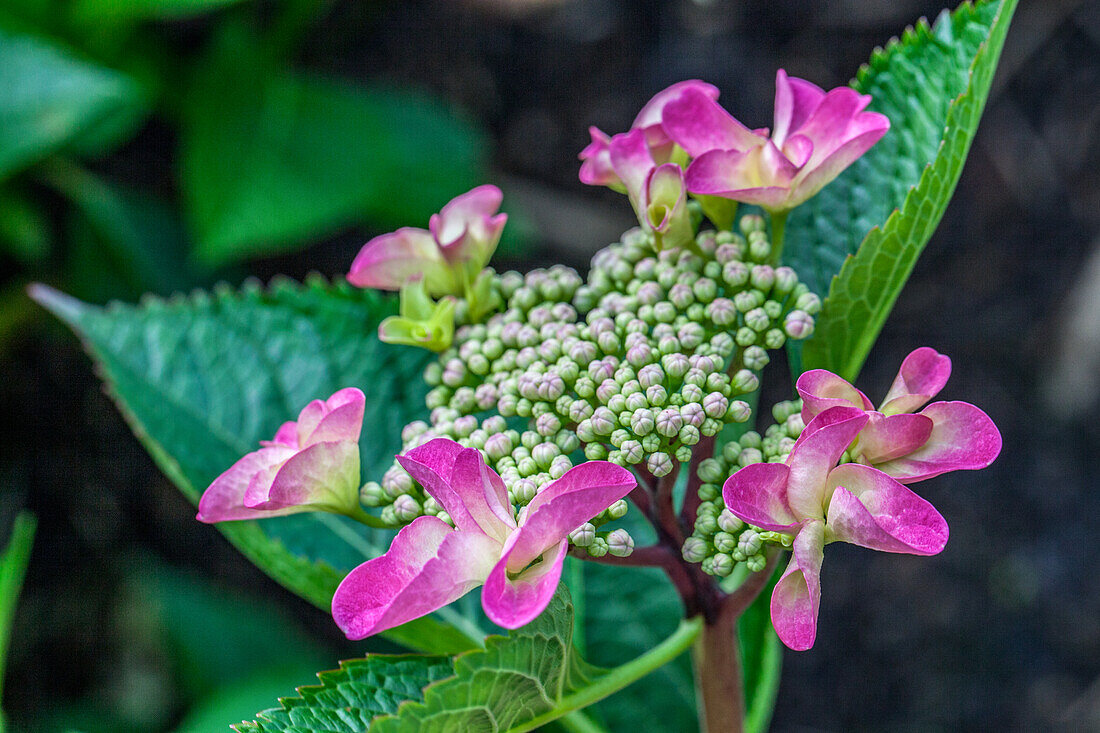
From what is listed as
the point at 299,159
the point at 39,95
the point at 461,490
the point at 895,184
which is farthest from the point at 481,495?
the point at 299,159

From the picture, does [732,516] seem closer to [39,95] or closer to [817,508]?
[817,508]

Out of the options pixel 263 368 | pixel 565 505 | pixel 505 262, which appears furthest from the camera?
pixel 505 262

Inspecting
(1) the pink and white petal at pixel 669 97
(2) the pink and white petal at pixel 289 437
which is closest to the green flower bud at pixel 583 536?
(2) the pink and white petal at pixel 289 437

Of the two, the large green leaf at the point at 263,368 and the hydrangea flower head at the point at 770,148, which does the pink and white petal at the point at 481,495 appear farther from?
the large green leaf at the point at 263,368

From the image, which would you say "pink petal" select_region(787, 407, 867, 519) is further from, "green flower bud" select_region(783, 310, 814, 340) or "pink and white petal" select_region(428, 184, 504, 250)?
"pink and white petal" select_region(428, 184, 504, 250)

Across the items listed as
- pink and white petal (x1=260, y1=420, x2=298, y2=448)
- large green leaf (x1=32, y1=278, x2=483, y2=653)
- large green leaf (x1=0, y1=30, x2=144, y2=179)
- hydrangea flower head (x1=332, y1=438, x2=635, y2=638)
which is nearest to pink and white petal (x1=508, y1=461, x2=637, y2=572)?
hydrangea flower head (x1=332, y1=438, x2=635, y2=638)
